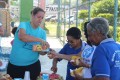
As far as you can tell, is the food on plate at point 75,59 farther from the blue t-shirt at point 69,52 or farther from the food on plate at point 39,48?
the food on plate at point 39,48

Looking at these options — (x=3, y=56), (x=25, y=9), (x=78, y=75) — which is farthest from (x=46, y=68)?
(x=78, y=75)

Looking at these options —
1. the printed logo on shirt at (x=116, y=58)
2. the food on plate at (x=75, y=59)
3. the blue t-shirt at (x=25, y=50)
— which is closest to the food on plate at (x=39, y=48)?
the blue t-shirt at (x=25, y=50)

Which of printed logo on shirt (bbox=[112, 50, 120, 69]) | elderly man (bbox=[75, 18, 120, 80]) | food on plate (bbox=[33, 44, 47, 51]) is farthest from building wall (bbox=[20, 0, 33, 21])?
printed logo on shirt (bbox=[112, 50, 120, 69])

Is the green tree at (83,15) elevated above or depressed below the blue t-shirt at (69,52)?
above

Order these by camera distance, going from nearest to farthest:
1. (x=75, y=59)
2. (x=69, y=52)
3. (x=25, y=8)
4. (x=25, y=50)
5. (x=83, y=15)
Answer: (x=75, y=59) → (x=69, y=52) → (x=25, y=50) → (x=25, y=8) → (x=83, y=15)

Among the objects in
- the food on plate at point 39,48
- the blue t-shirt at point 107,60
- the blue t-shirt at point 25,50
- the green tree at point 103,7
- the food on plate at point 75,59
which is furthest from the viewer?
the green tree at point 103,7

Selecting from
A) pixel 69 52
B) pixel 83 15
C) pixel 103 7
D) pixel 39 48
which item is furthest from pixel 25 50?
pixel 83 15

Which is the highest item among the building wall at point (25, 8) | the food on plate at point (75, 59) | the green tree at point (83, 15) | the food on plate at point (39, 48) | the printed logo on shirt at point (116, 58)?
the building wall at point (25, 8)

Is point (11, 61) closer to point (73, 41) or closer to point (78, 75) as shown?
point (73, 41)

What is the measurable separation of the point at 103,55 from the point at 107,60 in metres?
0.05

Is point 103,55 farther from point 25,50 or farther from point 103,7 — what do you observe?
point 103,7

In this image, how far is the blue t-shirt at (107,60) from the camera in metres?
2.83

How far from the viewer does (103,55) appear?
284 cm

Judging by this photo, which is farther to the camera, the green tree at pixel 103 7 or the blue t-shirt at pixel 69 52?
the green tree at pixel 103 7
